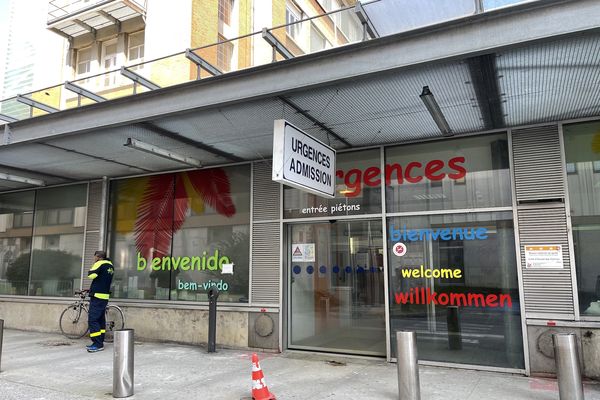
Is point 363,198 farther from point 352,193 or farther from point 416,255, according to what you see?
point 416,255

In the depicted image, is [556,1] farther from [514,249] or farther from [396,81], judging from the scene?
[514,249]

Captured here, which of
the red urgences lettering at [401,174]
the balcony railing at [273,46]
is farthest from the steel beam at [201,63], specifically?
the red urgences lettering at [401,174]

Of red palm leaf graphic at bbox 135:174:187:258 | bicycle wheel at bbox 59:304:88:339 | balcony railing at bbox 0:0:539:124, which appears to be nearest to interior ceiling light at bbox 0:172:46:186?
balcony railing at bbox 0:0:539:124

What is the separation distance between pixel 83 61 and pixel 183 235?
12748mm

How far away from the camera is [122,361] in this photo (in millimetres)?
5734

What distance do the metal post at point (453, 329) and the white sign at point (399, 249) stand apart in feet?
3.81

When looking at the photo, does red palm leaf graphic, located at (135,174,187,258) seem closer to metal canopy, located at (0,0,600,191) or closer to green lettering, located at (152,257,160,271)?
green lettering, located at (152,257,160,271)

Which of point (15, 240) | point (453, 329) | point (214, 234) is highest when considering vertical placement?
point (15, 240)

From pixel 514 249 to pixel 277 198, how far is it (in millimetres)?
4306

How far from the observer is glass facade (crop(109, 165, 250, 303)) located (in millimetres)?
9383

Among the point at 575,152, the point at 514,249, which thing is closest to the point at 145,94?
the point at 514,249

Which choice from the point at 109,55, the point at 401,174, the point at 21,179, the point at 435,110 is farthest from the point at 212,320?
the point at 109,55

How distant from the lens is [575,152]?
22.5ft

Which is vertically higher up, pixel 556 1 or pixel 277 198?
pixel 556 1
